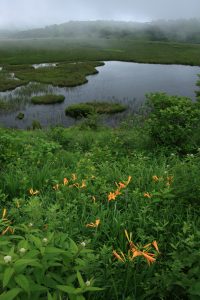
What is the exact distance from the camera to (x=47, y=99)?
122 ft

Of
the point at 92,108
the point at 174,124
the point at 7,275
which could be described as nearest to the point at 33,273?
the point at 7,275

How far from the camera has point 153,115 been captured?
33.8 ft

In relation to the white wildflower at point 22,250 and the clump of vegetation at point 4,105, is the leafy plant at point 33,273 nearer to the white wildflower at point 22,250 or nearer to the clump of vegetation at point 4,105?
the white wildflower at point 22,250

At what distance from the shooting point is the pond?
30.0 m

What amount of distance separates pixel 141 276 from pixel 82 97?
35895 mm

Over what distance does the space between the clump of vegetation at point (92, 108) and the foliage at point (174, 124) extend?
64.1ft

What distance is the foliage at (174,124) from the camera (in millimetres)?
9797

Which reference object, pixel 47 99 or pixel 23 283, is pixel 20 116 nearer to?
pixel 47 99

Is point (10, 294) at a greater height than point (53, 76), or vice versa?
point (10, 294)

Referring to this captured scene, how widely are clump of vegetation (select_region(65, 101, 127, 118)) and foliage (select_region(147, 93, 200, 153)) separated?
769 inches

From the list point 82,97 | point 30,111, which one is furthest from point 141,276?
point 82,97

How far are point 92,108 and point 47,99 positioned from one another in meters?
7.97

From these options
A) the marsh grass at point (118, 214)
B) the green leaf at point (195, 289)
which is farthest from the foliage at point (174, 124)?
the green leaf at point (195, 289)

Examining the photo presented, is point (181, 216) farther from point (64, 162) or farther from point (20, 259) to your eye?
point (64, 162)
